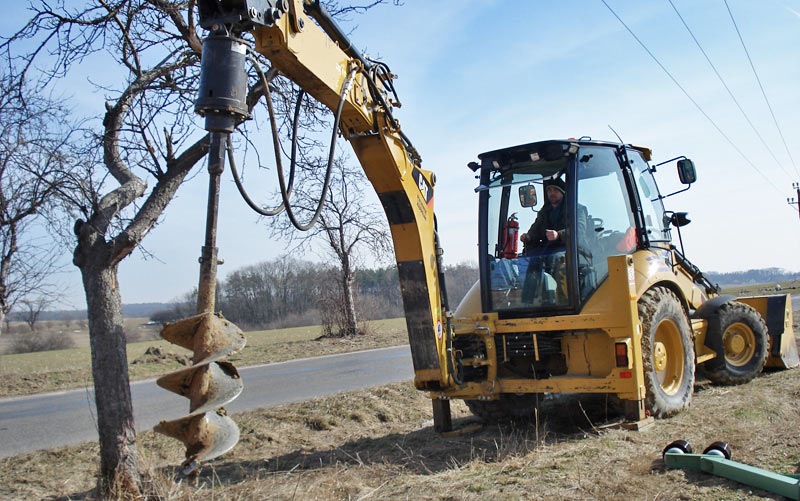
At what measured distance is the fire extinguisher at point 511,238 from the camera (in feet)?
24.1

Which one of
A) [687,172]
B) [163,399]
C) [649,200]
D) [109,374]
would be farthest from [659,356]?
[163,399]

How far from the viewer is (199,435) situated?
3812mm

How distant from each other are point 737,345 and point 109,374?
7.65 m

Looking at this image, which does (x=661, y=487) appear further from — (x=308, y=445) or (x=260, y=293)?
(x=260, y=293)

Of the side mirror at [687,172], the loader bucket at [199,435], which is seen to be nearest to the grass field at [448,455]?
the loader bucket at [199,435]

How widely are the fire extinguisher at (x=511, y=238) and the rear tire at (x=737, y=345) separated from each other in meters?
2.98

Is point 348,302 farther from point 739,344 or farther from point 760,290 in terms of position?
→ point 760,290

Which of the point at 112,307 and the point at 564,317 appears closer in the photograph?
the point at 112,307

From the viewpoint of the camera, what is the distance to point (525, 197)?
7.26 m

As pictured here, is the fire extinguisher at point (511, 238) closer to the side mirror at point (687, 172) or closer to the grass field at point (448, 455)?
the grass field at point (448, 455)

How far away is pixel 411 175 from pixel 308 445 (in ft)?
11.0

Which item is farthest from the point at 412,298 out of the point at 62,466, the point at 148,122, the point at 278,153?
the point at 62,466

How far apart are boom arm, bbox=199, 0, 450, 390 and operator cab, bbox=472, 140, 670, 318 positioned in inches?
39.7

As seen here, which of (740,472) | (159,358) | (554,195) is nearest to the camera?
(740,472)
